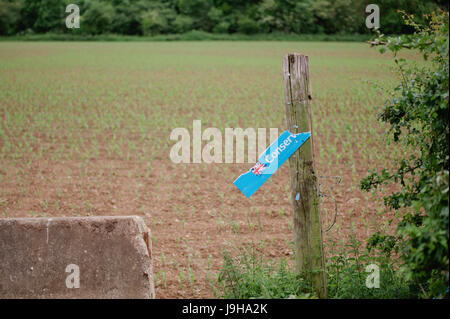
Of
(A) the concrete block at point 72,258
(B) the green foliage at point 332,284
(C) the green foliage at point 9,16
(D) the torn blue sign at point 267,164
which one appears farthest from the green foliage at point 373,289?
(C) the green foliage at point 9,16

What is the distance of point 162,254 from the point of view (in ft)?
18.3

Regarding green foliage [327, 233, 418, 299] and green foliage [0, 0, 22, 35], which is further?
green foliage [0, 0, 22, 35]

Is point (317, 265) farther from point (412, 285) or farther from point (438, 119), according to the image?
point (438, 119)

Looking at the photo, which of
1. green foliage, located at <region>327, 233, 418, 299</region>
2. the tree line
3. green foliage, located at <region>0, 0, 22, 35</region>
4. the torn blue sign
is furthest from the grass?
the tree line

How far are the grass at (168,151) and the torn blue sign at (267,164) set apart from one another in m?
1.02

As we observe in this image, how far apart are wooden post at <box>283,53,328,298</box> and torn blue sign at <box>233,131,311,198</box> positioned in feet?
0.42

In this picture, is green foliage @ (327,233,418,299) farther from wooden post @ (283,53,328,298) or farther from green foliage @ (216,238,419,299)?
wooden post @ (283,53,328,298)

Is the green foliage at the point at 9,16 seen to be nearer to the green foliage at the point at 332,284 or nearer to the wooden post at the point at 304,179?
the wooden post at the point at 304,179

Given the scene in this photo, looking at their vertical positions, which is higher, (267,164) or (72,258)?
(267,164)

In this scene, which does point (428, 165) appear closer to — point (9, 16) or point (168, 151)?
point (168, 151)

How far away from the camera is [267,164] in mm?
3469

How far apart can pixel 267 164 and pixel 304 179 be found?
1.23 ft

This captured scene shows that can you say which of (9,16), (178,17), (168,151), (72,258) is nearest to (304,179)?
(72,258)

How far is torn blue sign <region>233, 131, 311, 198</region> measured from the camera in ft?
11.4
